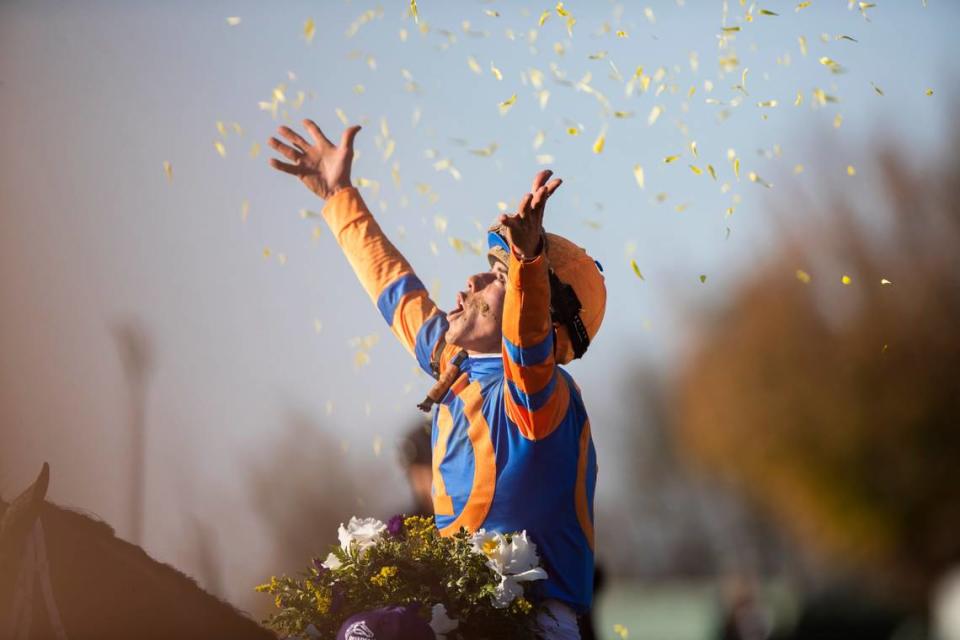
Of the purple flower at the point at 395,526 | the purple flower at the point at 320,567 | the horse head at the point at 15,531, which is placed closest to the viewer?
the horse head at the point at 15,531

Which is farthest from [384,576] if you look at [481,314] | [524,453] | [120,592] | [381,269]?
[381,269]

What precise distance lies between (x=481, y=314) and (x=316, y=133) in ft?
3.10

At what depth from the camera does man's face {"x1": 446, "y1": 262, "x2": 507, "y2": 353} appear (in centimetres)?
310

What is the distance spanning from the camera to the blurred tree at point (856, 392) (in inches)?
340

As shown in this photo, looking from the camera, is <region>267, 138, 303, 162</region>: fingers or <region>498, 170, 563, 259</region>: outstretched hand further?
<region>267, 138, 303, 162</region>: fingers

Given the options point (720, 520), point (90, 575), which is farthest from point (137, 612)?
point (720, 520)

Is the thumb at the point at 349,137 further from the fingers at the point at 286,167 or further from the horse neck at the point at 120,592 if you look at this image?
the horse neck at the point at 120,592

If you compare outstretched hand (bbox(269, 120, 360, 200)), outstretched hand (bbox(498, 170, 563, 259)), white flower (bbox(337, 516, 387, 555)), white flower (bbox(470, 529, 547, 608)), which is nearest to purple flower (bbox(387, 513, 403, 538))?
white flower (bbox(337, 516, 387, 555))

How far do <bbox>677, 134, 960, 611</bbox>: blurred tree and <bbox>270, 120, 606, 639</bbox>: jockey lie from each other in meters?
5.24

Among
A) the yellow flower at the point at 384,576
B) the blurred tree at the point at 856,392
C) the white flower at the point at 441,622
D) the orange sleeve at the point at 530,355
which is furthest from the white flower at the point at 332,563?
the blurred tree at the point at 856,392

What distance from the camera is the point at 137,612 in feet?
8.99

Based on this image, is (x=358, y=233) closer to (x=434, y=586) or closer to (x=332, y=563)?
(x=332, y=563)

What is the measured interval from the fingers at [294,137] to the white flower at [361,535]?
123 cm

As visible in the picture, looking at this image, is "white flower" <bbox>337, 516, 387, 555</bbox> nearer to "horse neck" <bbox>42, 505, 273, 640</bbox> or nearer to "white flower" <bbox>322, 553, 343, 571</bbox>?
"white flower" <bbox>322, 553, 343, 571</bbox>
